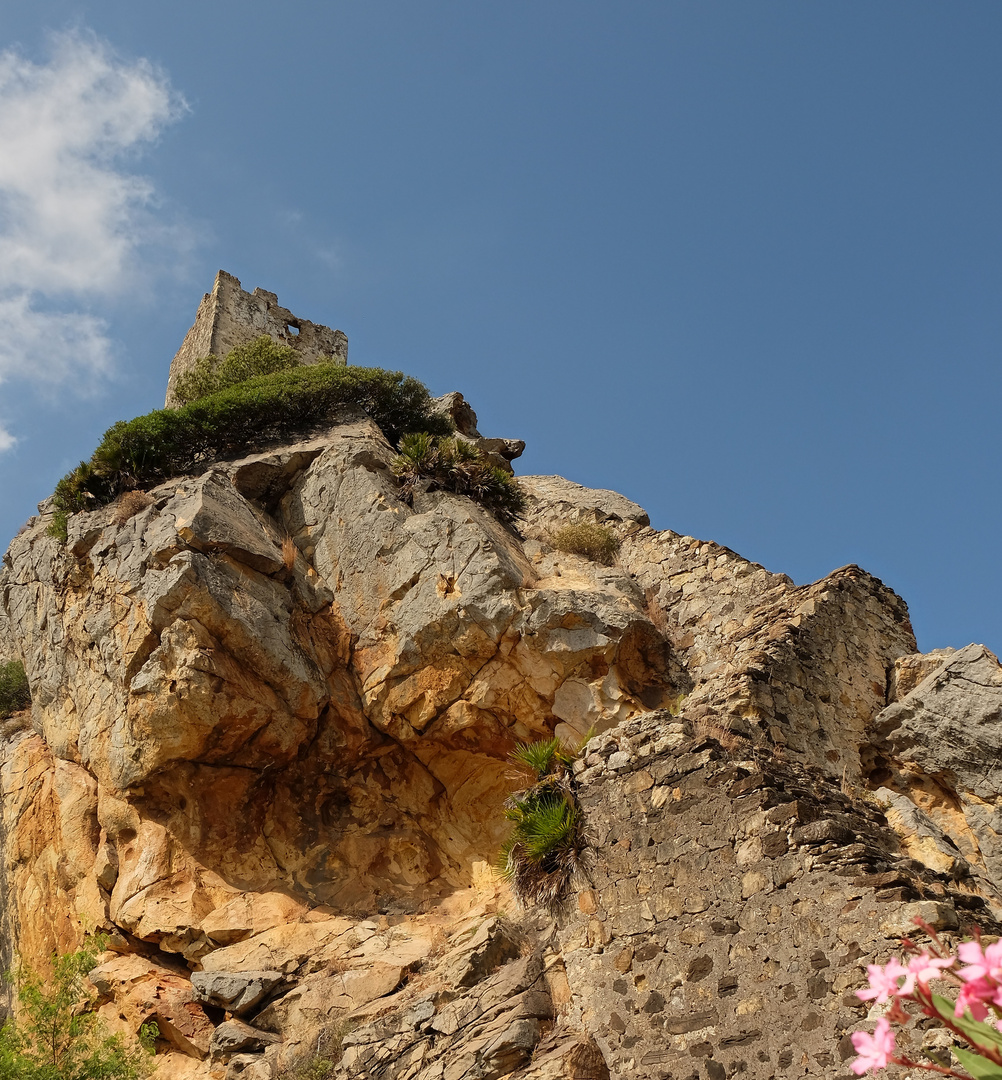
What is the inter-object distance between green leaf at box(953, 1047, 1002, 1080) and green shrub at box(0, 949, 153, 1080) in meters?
8.94

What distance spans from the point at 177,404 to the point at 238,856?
42.6ft

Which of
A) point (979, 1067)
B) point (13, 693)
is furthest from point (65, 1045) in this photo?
point (979, 1067)

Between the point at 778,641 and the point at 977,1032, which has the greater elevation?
the point at 778,641

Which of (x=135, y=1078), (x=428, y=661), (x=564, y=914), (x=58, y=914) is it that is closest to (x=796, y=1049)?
(x=564, y=914)

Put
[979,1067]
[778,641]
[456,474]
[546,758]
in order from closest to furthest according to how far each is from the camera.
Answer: [979,1067], [546,758], [778,641], [456,474]

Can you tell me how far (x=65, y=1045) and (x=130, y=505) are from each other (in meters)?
7.67

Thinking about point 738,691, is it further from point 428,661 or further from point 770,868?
point 428,661

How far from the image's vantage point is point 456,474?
53.7 feet

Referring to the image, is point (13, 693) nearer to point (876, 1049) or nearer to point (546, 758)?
point (546, 758)

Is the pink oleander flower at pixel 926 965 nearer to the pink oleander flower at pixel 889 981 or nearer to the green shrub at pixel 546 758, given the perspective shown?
the pink oleander flower at pixel 889 981

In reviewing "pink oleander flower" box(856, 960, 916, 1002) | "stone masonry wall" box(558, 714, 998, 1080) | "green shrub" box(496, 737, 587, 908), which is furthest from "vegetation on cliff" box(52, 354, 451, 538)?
"pink oleander flower" box(856, 960, 916, 1002)

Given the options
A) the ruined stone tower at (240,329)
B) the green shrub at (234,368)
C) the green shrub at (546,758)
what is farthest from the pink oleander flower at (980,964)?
the ruined stone tower at (240,329)

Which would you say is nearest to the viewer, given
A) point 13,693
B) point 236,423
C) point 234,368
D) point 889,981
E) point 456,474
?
point 889,981

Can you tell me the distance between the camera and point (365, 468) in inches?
639
